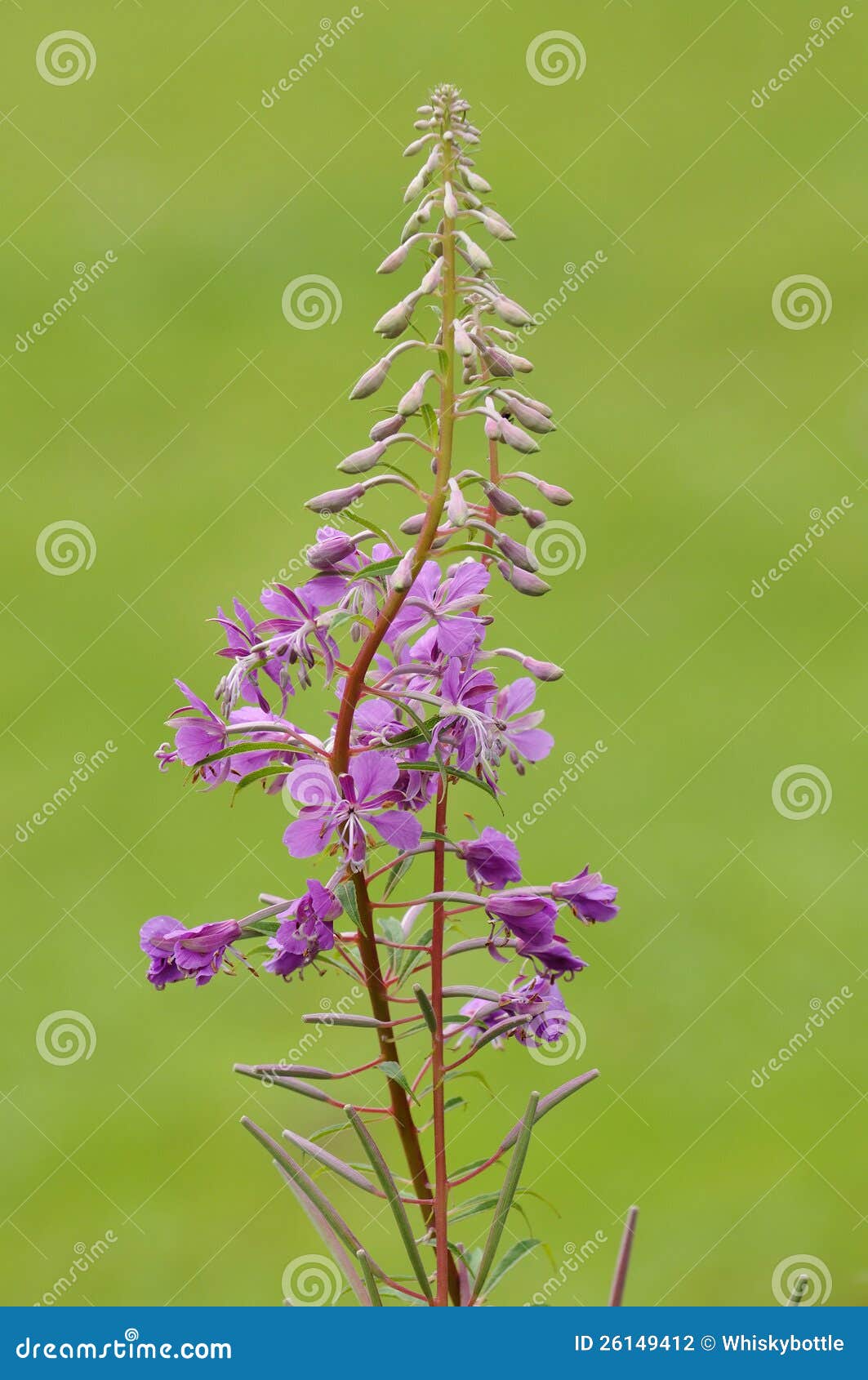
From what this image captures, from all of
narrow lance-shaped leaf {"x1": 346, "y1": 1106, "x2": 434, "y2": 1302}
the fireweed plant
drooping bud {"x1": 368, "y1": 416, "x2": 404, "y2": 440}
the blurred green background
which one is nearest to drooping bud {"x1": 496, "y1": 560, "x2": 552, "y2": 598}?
the fireweed plant

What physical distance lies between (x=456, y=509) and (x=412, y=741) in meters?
0.15

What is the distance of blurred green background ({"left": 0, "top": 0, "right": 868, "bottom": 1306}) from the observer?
2223mm

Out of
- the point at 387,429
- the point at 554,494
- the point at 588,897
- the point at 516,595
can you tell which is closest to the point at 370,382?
the point at 387,429

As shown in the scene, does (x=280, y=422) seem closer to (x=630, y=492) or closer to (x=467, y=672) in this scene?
(x=630, y=492)

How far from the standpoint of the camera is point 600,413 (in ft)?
10.8

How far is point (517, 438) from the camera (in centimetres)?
81

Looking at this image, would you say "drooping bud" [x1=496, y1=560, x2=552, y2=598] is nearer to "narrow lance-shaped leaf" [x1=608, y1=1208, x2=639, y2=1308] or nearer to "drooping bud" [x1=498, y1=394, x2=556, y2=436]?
"drooping bud" [x1=498, y1=394, x2=556, y2=436]

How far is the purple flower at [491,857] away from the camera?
820 mm

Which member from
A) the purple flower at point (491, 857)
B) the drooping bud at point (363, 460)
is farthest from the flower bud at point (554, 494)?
the purple flower at point (491, 857)

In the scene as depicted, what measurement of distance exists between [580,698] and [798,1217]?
1.06 metres

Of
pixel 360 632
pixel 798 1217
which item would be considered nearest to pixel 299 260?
pixel 798 1217

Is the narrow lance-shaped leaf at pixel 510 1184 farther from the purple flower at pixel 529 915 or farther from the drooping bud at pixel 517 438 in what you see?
the drooping bud at pixel 517 438

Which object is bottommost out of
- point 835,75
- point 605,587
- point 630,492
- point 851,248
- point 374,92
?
point 605,587

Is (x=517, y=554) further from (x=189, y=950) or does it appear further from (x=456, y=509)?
(x=189, y=950)
